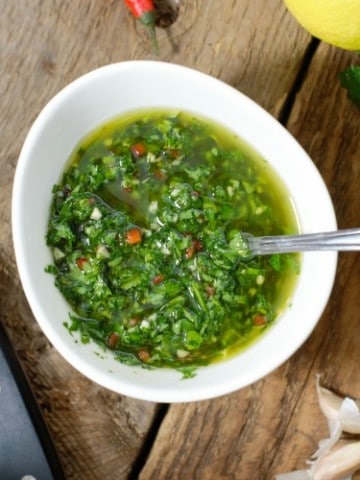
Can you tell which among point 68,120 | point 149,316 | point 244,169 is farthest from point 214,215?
point 68,120

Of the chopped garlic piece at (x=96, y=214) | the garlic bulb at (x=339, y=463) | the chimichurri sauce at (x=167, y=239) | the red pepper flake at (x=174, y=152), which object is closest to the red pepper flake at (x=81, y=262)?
the chimichurri sauce at (x=167, y=239)

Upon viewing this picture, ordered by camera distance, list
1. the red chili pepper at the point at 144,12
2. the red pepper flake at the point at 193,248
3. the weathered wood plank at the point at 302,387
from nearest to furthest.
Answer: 1. the red pepper flake at the point at 193,248
2. the red chili pepper at the point at 144,12
3. the weathered wood plank at the point at 302,387

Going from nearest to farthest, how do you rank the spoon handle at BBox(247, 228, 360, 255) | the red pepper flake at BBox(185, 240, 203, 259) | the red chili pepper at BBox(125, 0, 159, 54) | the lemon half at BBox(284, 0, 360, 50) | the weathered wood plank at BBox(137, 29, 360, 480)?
the spoon handle at BBox(247, 228, 360, 255) < the lemon half at BBox(284, 0, 360, 50) < the red pepper flake at BBox(185, 240, 203, 259) < the red chili pepper at BBox(125, 0, 159, 54) < the weathered wood plank at BBox(137, 29, 360, 480)

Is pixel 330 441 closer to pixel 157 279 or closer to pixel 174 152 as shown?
pixel 157 279

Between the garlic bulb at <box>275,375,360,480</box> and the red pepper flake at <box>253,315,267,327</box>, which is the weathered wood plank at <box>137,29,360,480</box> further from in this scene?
the red pepper flake at <box>253,315,267,327</box>

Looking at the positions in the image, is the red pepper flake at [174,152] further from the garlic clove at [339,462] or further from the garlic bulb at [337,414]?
the garlic clove at [339,462]

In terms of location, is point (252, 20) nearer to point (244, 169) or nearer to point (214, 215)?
point (244, 169)

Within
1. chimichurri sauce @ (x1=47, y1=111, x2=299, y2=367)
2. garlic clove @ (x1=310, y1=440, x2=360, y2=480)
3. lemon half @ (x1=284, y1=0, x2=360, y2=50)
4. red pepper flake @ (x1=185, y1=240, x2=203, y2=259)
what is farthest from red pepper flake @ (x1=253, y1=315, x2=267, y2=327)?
lemon half @ (x1=284, y1=0, x2=360, y2=50)
